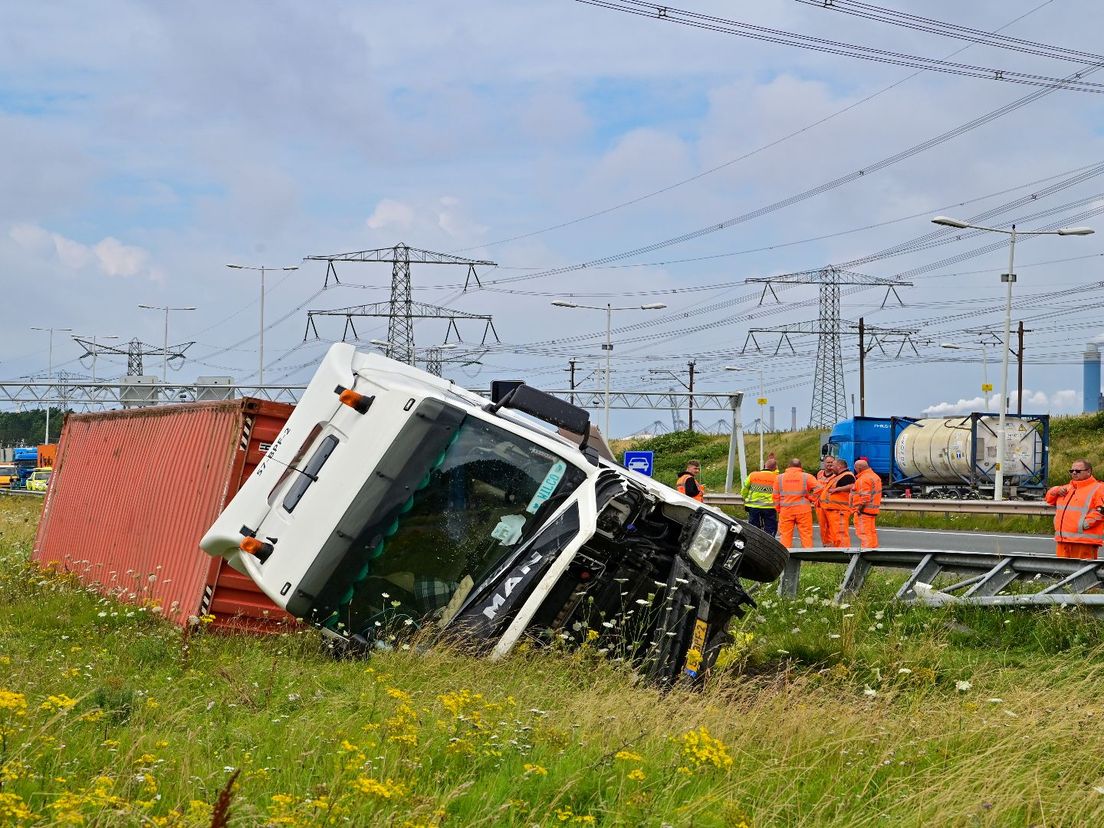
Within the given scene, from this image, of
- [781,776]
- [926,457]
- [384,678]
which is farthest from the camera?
[926,457]

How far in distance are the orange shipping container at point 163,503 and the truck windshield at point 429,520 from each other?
1.50 metres

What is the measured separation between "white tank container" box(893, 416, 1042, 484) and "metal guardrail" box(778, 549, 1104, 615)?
94.0 ft

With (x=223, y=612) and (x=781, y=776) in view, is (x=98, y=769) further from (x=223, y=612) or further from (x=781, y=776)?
(x=223, y=612)

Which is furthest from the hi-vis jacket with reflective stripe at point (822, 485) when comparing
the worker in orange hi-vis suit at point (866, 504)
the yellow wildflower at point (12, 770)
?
the yellow wildflower at point (12, 770)

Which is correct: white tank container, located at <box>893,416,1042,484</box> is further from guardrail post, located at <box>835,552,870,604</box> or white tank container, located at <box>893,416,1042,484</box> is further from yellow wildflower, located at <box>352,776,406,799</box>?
yellow wildflower, located at <box>352,776,406,799</box>

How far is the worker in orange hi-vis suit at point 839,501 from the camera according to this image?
1859cm

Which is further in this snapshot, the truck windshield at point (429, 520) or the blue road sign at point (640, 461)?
the blue road sign at point (640, 461)

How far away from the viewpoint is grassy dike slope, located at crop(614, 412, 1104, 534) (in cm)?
3102

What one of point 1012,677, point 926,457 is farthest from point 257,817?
point 926,457

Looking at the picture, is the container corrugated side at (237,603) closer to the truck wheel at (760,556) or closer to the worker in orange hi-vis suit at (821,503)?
the truck wheel at (760,556)

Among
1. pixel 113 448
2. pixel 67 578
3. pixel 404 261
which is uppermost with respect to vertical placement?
pixel 404 261

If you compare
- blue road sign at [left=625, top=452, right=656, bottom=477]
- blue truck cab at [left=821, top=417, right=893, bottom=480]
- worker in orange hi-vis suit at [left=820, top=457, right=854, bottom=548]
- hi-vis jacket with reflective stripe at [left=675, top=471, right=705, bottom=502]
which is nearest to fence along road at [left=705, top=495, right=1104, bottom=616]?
worker in orange hi-vis suit at [left=820, top=457, right=854, bottom=548]

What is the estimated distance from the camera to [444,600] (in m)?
7.74

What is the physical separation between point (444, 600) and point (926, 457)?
117 ft
